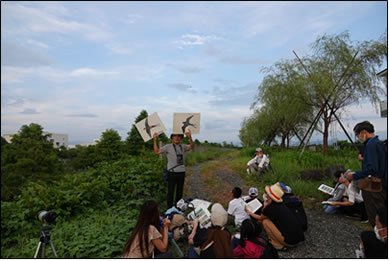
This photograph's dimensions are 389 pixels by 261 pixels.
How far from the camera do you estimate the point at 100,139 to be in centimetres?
2181

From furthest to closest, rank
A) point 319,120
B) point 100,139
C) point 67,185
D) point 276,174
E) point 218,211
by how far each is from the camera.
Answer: point 100,139 < point 319,120 < point 276,174 < point 67,185 < point 218,211

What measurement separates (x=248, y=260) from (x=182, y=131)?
2.57 metres

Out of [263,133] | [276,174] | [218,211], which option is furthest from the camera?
[263,133]

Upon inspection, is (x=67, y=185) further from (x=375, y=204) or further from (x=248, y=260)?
(x=375, y=204)

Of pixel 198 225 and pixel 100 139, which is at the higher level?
pixel 100 139

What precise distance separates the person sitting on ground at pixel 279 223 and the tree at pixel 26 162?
16.7 m

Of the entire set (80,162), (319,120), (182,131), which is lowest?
(80,162)

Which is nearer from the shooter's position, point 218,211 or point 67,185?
point 218,211

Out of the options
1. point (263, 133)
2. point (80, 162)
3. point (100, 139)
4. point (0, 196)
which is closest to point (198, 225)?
point (263, 133)

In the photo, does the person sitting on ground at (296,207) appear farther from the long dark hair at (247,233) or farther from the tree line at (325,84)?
the tree line at (325,84)

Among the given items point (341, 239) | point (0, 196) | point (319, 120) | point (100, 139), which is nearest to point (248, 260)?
point (341, 239)

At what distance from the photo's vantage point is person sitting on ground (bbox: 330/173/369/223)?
4.50 metres

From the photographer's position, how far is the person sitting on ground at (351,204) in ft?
14.8

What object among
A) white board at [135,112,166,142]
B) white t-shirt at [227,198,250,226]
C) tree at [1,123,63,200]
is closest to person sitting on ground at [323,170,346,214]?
white t-shirt at [227,198,250,226]
